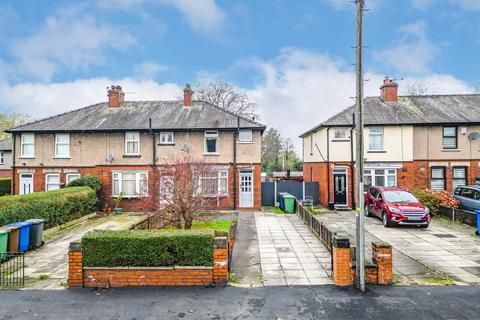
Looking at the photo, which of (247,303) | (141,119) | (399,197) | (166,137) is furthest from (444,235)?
(141,119)

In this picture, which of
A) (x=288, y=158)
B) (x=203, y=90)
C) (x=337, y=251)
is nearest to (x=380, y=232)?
(x=337, y=251)

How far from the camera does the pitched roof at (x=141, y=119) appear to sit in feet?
62.2

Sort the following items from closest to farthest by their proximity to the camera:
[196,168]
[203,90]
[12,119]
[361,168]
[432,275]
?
1. [361,168]
2. [432,275]
3. [196,168]
4. [203,90]
5. [12,119]

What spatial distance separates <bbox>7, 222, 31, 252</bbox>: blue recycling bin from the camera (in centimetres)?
940

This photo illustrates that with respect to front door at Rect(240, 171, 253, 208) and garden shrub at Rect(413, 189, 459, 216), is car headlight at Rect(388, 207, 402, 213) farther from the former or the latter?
front door at Rect(240, 171, 253, 208)

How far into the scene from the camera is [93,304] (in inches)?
229

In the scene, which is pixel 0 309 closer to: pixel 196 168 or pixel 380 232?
pixel 196 168

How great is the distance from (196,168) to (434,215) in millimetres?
12965

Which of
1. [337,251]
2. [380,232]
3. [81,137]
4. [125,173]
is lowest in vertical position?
[380,232]

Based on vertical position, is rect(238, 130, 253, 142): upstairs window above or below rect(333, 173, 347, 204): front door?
above

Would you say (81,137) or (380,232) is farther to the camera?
(81,137)

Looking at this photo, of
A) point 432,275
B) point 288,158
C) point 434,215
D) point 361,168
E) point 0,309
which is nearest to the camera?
point 0,309

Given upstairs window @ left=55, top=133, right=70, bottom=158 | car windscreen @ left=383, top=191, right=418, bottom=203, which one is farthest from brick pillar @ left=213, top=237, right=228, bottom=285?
upstairs window @ left=55, top=133, right=70, bottom=158

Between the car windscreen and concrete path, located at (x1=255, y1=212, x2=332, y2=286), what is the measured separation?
436cm
